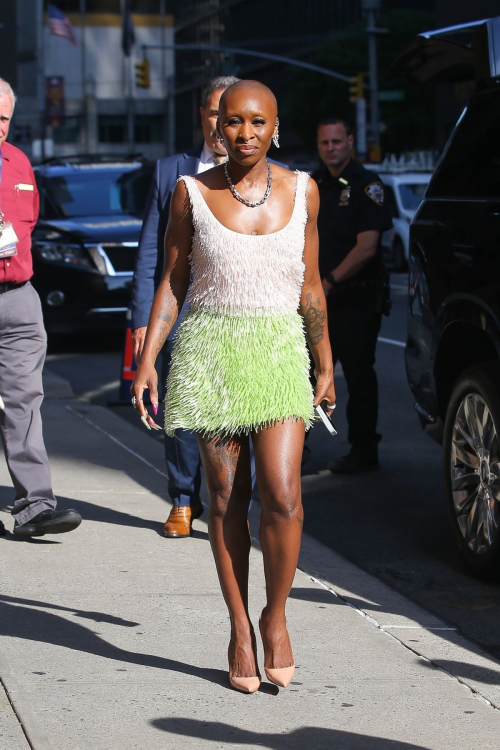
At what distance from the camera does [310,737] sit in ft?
11.4

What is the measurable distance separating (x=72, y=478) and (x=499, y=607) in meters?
2.90

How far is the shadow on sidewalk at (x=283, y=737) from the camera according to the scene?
3.41 meters

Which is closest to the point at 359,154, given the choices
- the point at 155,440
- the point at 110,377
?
the point at 110,377

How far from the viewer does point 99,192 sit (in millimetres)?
14156

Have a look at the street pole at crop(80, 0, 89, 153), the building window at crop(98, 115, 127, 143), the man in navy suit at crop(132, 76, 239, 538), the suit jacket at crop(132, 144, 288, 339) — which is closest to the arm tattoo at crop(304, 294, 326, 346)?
the man in navy suit at crop(132, 76, 239, 538)

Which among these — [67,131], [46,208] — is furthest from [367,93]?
[67,131]

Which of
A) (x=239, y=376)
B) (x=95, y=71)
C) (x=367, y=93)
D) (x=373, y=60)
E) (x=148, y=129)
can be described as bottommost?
(x=239, y=376)

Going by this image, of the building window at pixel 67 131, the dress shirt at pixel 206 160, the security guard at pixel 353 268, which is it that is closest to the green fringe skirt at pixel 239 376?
the dress shirt at pixel 206 160

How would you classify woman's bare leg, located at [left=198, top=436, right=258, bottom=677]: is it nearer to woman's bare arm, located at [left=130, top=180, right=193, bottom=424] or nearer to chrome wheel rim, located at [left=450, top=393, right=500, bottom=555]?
woman's bare arm, located at [left=130, top=180, right=193, bottom=424]

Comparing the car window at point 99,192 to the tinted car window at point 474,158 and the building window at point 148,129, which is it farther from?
the building window at point 148,129

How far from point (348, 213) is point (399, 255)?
20217mm

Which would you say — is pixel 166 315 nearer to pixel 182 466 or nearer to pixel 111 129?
pixel 182 466

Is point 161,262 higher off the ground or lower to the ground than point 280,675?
higher

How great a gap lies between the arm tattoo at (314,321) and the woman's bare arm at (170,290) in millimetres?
388
